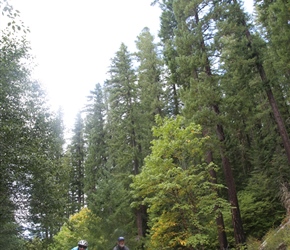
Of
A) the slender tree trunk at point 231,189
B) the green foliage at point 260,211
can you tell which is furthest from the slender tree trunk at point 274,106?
the green foliage at point 260,211

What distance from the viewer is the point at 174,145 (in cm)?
991

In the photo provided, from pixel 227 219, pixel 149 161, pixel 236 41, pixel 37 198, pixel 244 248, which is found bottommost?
pixel 244 248

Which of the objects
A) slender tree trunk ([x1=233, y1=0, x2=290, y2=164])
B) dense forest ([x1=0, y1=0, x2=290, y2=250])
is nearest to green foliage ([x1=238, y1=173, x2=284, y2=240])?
dense forest ([x1=0, y1=0, x2=290, y2=250])

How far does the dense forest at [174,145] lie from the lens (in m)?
9.65

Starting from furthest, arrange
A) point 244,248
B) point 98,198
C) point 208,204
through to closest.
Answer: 1. point 98,198
2. point 244,248
3. point 208,204

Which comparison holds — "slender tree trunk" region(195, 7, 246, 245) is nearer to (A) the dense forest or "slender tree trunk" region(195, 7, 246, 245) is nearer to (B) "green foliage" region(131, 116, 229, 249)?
(A) the dense forest

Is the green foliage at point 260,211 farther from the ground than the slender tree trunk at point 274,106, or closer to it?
closer to it

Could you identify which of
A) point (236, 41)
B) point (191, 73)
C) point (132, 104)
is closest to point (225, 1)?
point (236, 41)

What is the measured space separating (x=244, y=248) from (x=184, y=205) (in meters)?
3.82

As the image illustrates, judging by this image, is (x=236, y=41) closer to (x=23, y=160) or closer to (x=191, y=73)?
(x=191, y=73)

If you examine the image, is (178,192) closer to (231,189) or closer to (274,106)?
(231,189)

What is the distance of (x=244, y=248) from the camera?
10789mm

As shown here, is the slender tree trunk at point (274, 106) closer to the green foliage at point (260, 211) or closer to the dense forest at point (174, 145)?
the dense forest at point (174, 145)

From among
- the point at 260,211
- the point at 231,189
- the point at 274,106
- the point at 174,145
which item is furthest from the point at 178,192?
the point at 274,106
